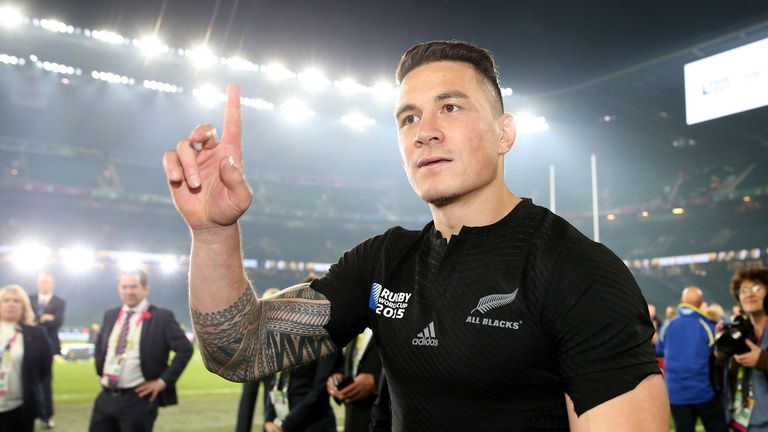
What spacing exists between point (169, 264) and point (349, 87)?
13.7 meters

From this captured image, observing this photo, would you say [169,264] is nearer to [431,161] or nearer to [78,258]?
[78,258]

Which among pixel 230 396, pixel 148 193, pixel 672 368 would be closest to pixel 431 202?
pixel 672 368

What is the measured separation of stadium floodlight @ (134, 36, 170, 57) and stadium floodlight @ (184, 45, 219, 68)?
88 cm

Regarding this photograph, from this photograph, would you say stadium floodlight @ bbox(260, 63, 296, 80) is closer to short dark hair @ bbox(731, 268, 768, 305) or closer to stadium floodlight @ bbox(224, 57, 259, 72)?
stadium floodlight @ bbox(224, 57, 259, 72)

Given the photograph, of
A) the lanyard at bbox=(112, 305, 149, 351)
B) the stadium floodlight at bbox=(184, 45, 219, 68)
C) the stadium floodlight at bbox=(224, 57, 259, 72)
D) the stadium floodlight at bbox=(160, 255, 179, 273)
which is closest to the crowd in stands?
the lanyard at bbox=(112, 305, 149, 351)

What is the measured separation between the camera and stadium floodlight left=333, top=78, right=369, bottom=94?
84.8 ft

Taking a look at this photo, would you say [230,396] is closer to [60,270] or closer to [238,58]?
[238,58]

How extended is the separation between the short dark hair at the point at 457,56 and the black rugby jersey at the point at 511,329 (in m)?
0.46

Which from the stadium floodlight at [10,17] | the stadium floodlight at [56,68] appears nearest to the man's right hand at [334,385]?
the stadium floodlight at [10,17]

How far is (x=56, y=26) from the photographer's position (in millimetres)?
20156

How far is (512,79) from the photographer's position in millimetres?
23016

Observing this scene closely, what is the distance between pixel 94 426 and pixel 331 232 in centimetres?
3146

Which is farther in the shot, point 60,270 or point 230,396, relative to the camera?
point 60,270

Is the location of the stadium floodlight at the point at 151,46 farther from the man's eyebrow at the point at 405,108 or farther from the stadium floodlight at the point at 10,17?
the man's eyebrow at the point at 405,108
